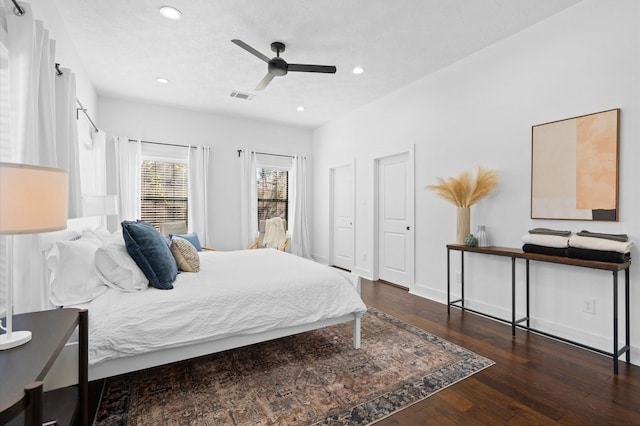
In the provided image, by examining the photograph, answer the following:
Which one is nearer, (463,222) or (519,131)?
(519,131)

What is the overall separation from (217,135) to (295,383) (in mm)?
4651

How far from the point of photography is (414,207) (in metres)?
4.28

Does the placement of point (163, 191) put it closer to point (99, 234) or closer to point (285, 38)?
point (99, 234)

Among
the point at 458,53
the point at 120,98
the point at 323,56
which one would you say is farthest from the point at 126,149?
the point at 458,53

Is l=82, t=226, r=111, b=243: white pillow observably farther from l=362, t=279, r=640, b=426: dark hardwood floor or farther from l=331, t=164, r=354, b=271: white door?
l=331, t=164, r=354, b=271: white door

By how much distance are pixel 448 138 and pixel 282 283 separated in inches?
107

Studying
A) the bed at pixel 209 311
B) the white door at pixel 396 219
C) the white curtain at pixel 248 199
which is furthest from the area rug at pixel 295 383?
the white curtain at pixel 248 199

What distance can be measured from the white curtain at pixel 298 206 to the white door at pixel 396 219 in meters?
1.90

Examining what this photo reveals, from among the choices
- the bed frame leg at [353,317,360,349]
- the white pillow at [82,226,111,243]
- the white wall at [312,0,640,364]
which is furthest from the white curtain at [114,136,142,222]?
the bed frame leg at [353,317,360,349]

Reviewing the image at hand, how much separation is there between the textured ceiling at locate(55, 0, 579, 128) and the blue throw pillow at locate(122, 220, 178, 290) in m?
1.89

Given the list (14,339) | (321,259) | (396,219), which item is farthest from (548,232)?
(321,259)

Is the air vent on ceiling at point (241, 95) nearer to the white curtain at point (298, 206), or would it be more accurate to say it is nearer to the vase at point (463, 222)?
the white curtain at point (298, 206)

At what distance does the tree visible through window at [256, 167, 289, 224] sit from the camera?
6188 mm

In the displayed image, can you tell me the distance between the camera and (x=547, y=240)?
266cm
